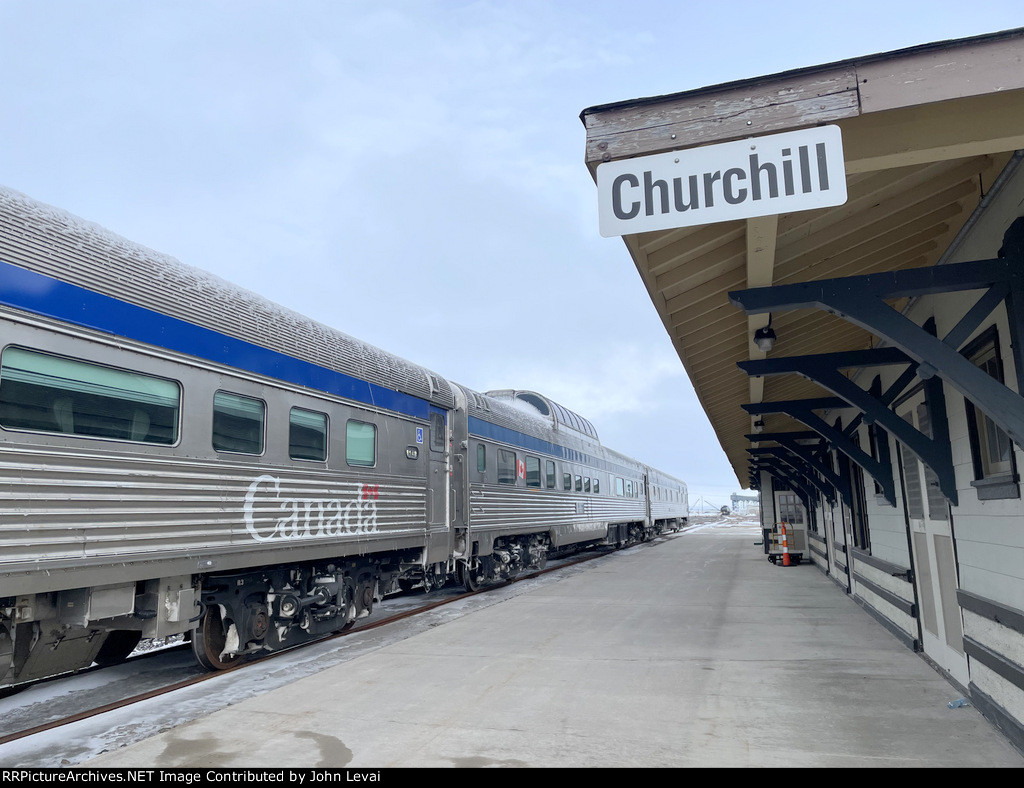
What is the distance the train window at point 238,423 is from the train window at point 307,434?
42 centimetres

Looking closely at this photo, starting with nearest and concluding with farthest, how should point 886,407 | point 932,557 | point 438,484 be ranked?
point 886,407 < point 932,557 < point 438,484

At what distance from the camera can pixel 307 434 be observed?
6895mm

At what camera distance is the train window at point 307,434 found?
6684mm

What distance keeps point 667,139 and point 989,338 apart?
8.25 ft

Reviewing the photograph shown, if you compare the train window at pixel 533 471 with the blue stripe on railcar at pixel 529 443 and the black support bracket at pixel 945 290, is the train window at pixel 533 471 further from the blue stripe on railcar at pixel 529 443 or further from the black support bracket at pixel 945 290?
the black support bracket at pixel 945 290

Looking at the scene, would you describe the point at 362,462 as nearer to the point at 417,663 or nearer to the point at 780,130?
the point at 417,663

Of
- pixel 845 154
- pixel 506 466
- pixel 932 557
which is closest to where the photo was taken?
pixel 845 154

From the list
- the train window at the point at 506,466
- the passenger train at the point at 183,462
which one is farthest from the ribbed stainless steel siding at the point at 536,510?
the passenger train at the point at 183,462

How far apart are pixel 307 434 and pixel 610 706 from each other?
12.4 ft

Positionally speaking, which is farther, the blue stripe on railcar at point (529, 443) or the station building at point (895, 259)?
the blue stripe on railcar at point (529, 443)

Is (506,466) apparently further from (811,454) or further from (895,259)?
(895,259)

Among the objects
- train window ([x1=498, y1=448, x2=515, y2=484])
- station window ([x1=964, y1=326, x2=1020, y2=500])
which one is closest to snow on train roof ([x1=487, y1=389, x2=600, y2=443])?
train window ([x1=498, y1=448, x2=515, y2=484])

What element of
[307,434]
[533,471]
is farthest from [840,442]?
[533,471]

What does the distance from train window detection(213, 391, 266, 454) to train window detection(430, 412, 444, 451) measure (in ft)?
11.3
